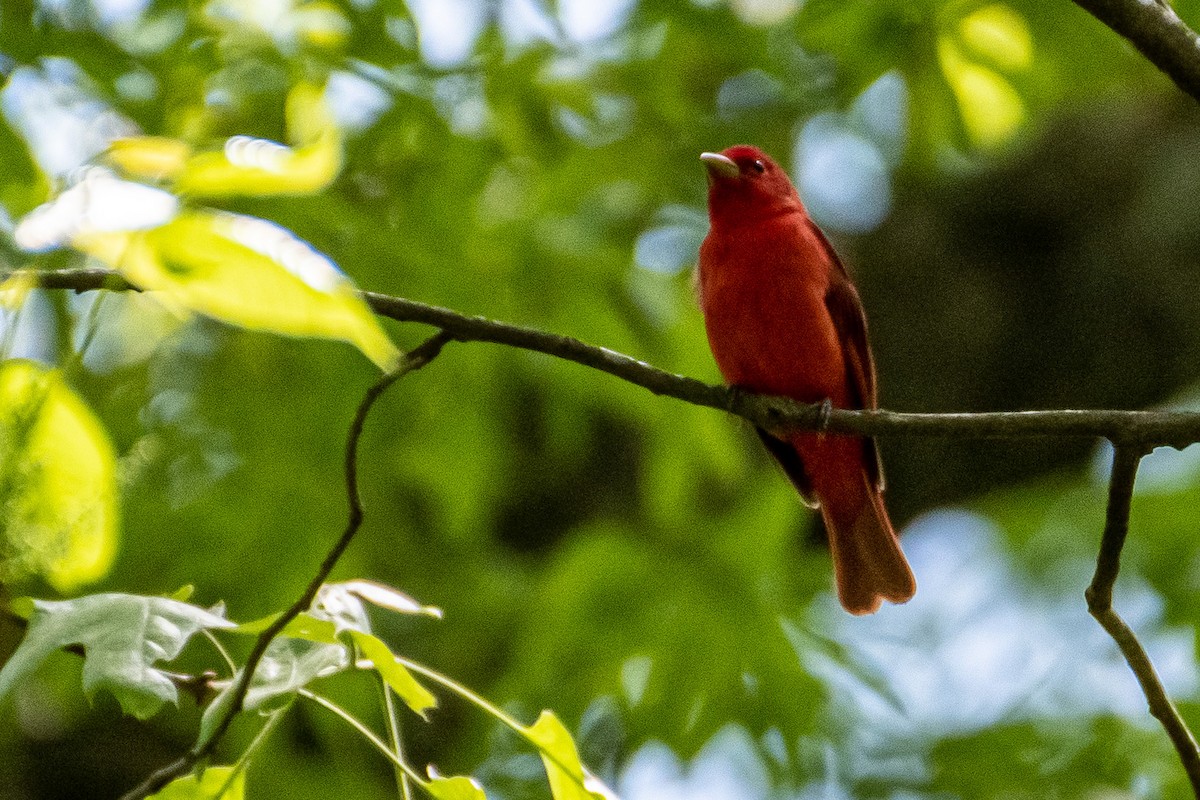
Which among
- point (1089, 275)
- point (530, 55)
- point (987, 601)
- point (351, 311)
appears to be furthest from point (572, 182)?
point (351, 311)

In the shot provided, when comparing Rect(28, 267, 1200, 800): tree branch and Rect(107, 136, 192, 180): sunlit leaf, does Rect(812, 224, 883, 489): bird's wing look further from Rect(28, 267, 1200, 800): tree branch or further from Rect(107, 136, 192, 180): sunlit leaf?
Rect(107, 136, 192, 180): sunlit leaf

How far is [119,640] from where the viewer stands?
1.84m

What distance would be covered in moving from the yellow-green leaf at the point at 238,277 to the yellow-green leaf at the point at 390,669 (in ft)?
2.26

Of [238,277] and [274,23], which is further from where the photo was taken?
[274,23]

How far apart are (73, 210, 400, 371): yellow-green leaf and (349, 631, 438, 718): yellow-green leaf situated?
2.26 feet

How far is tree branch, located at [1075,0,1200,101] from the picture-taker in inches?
105

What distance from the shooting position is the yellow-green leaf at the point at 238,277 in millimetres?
1271

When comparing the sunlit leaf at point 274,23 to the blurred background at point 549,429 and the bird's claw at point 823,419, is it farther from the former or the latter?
the bird's claw at point 823,419

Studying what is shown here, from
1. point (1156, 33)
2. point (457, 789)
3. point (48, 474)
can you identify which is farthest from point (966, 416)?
point (48, 474)

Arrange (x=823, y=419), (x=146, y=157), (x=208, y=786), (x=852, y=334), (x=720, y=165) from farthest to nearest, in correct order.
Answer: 1. (x=720, y=165)
2. (x=852, y=334)
3. (x=823, y=419)
4. (x=208, y=786)
5. (x=146, y=157)

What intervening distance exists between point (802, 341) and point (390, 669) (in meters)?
2.99

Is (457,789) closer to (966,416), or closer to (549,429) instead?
(966,416)

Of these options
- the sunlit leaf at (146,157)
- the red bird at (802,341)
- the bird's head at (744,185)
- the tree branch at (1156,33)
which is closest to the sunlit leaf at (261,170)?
the sunlit leaf at (146,157)

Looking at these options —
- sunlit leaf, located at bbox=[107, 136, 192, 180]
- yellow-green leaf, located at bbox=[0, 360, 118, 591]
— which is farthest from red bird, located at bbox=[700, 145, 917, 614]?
sunlit leaf, located at bbox=[107, 136, 192, 180]
